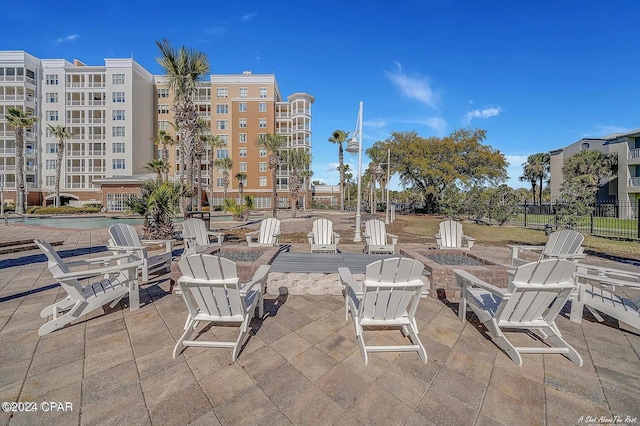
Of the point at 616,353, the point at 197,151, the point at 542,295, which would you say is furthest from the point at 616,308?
the point at 197,151

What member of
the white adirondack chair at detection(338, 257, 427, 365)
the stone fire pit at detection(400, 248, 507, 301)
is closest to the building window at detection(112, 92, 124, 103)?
the stone fire pit at detection(400, 248, 507, 301)

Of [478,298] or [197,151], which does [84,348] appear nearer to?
[478,298]

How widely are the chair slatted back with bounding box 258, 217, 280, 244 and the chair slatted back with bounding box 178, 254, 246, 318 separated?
3890mm

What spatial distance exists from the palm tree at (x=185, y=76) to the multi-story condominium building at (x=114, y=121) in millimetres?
22673

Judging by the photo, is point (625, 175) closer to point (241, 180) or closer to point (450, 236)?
point (450, 236)

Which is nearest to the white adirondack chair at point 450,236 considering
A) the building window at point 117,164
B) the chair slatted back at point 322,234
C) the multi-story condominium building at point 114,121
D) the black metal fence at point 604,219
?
the chair slatted back at point 322,234

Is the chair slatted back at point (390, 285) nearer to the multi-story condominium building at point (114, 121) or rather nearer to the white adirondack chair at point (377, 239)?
the white adirondack chair at point (377, 239)

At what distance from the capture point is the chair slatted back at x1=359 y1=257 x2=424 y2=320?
246 cm

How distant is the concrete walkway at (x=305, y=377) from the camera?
1845 millimetres

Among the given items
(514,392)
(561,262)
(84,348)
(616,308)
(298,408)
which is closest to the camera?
(298,408)

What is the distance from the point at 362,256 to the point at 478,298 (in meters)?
2.66

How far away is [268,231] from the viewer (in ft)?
22.0

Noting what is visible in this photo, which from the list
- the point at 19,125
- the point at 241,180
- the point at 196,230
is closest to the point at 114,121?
the point at 19,125

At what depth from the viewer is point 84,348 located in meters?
2.64
